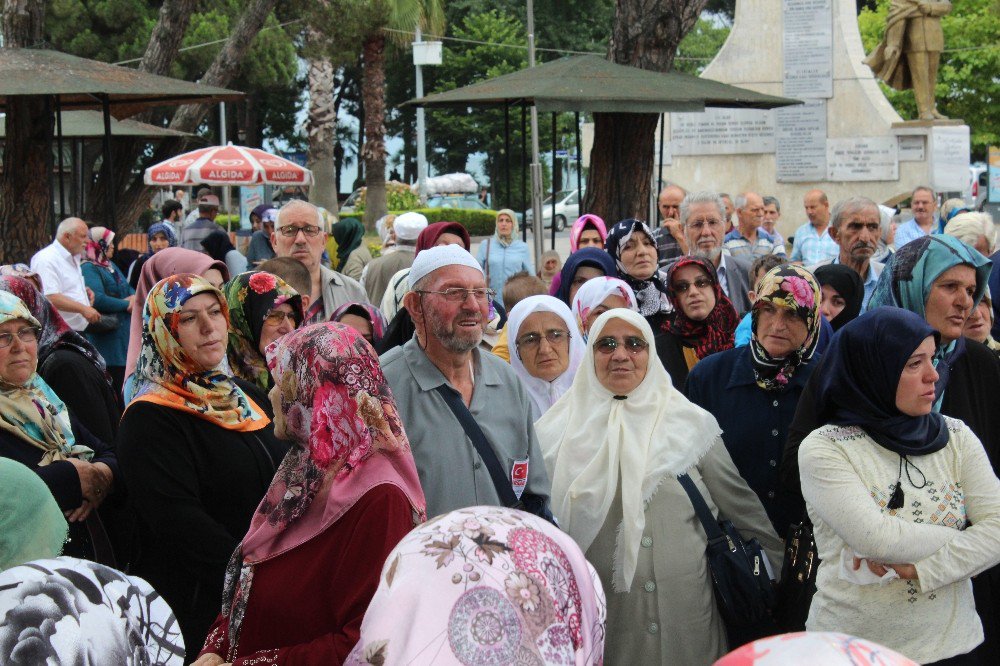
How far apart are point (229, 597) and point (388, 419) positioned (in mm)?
660

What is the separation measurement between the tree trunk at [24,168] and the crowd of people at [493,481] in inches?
277

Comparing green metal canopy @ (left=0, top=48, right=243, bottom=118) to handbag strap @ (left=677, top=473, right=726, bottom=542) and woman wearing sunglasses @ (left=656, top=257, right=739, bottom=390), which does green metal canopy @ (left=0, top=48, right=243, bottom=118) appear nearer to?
woman wearing sunglasses @ (left=656, top=257, right=739, bottom=390)

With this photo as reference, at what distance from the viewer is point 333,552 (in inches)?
114

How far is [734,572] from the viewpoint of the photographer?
3.90m

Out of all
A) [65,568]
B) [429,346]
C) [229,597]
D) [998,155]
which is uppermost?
[998,155]

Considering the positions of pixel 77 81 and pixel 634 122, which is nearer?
pixel 77 81

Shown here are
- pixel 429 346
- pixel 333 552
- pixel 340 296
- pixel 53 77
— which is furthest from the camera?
pixel 53 77

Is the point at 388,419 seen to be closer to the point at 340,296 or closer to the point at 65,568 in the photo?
the point at 65,568

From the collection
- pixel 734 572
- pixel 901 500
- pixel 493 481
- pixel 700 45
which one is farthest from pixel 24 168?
pixel 700 45

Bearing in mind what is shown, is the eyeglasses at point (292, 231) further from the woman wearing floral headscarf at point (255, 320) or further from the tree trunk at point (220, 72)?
the tree trunk at point (220, 72)

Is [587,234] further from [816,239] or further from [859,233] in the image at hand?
[816,239]

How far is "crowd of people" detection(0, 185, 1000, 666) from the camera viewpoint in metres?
2.28

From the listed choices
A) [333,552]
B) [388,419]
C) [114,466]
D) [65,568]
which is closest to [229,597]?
[333,552]

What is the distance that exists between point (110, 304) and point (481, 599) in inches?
306
